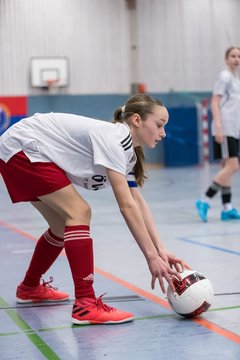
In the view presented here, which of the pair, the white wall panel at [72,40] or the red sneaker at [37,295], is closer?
the red sneaker at [37,295]

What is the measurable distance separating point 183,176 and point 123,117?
10617 mm

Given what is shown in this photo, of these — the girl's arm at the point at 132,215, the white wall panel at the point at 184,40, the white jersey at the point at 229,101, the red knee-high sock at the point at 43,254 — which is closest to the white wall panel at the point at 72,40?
the white wall panel at the point at 184,40

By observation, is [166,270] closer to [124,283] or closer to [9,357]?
[9,357]

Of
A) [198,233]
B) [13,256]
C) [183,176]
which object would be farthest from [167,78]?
[13,256]

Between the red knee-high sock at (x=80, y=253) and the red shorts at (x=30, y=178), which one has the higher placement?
the red shorts at (x=30, y=178)

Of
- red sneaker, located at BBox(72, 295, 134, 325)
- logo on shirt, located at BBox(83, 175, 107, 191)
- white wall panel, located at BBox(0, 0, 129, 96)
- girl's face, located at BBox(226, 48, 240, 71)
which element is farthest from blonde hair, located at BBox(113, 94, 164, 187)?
white wall panel, located at BBox(0, 0, 129, 96)

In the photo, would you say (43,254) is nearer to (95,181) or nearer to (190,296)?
(95,181)

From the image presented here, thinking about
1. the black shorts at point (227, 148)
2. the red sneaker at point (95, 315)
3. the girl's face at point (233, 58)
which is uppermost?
the girl's face at point (233, 58)

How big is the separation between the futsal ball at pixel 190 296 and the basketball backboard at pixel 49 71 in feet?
46.1

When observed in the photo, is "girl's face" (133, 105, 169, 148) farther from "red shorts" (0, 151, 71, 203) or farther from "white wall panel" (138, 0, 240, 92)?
"white wall panel" (138, 0, 240, 92)

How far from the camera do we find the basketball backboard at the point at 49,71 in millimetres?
16859

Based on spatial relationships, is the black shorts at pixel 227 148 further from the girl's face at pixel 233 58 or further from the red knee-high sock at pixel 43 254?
the red knee-high sock at pixel 43 254

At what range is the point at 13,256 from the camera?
5242mm

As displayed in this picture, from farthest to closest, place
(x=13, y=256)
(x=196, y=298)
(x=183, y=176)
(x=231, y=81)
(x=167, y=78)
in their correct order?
(x=167, y=78)
(x=183, y=176)
(x=231, y=81)
(x=13, y=256)
(x=196, y=298)
